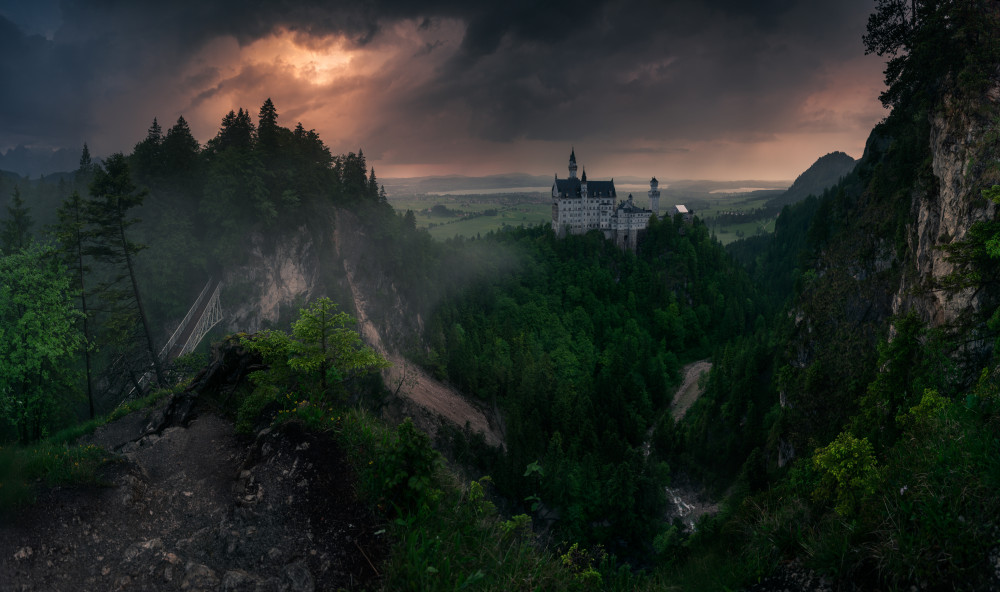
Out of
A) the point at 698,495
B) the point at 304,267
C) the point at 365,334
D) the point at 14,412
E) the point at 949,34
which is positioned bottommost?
the point at 698,495

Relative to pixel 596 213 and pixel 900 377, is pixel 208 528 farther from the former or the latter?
pixel 596 213

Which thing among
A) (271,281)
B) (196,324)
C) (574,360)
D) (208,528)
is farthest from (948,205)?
(574,360)

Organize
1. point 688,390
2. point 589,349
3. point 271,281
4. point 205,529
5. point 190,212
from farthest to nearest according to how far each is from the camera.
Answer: point 589,349, point 688,390, point 271,281, point 190,212, point 205,529

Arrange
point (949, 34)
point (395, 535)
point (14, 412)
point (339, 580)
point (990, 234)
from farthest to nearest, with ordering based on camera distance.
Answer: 1. point (949, 34)
2. point (14, 412)
3. point (990, 234)
4. point (395, 535)
5. point (339, 580)

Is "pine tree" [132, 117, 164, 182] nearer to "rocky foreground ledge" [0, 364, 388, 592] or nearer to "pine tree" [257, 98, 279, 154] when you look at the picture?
"pine tree" [257, 98, 279, 154]

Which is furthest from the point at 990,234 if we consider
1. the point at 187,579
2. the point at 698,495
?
the point at 698,495

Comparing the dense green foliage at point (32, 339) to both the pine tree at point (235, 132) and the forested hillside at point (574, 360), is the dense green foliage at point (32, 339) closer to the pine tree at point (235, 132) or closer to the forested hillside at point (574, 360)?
the forested hillside at point (574, 360)

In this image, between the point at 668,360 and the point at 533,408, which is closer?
the point at 533,408

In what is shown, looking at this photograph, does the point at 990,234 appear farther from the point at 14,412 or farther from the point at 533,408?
the point at 533,408
